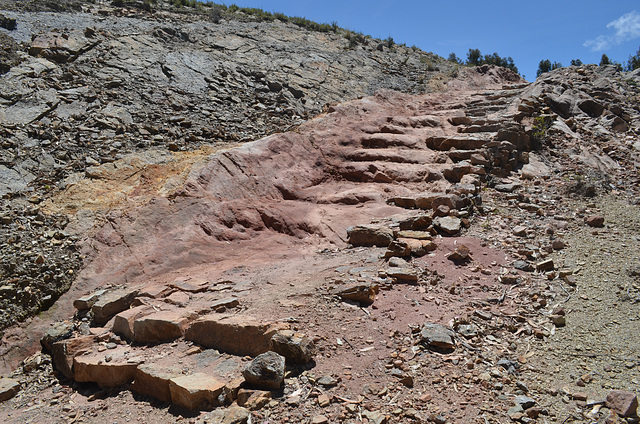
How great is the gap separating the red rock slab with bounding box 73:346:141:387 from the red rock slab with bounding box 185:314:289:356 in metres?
0.67

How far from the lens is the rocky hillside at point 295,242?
412 cm

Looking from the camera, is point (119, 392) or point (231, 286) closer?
point (119, 392)

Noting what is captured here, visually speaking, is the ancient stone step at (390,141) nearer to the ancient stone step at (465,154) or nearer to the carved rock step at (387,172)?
the ancient stone step at (465,154)

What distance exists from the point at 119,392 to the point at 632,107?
46.0 ft

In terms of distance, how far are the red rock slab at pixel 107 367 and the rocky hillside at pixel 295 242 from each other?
0.08 ft

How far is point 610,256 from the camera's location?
6.36m

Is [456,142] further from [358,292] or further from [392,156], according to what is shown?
[358,292]

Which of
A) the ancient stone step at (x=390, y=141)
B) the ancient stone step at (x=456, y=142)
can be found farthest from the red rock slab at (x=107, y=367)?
the ancient stone step at (x=456, y=142)

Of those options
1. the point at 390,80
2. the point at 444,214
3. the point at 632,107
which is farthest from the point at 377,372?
the point at 390,80

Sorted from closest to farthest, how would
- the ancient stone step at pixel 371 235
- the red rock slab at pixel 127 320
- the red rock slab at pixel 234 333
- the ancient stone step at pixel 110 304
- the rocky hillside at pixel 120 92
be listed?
the red rock slab at pixel 234 333, the red rock slab at pixel 127 320, the ancient stone step at pixel 110 304, the rocky hillside at pixel 120 92, the ancient stone step at pixel 371 235

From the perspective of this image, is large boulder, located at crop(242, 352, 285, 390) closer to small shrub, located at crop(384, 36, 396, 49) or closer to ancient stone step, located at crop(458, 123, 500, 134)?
ancient stone step, located at crop(458, 123, 500, 134)

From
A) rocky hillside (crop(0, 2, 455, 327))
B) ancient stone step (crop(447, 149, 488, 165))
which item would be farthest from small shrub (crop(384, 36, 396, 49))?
ancient stone step (crop(447, 149, 488, 165))

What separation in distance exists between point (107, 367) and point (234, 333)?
1.42 metres

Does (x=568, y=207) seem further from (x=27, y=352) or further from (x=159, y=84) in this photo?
(x=159, y=84)
